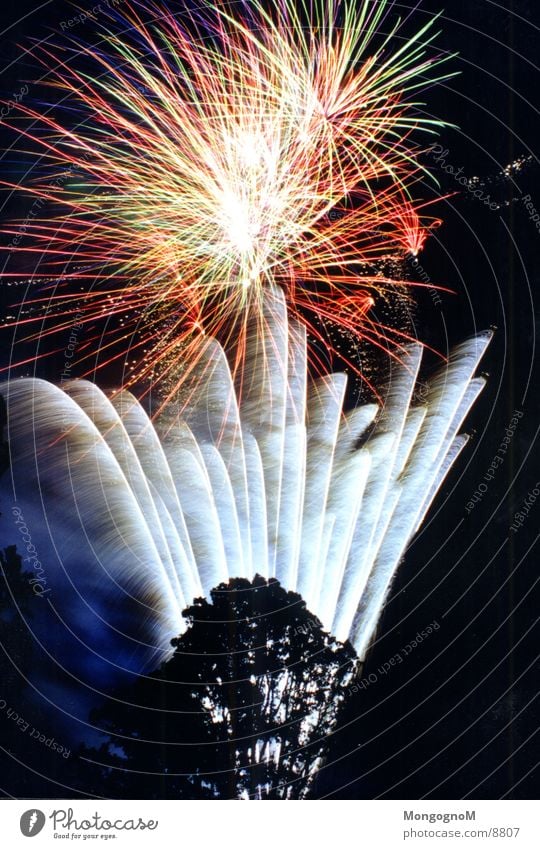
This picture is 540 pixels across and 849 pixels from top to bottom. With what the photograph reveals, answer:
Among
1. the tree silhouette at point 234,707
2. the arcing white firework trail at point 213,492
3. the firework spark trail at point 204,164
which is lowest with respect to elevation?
the tree silhouette at point 234,707

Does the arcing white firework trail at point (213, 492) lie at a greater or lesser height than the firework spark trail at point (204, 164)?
lesser

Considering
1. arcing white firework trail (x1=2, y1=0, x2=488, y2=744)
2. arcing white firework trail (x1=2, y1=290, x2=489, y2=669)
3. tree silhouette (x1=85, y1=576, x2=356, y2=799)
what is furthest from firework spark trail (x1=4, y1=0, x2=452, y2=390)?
tree silhouette (x1=85, y1=576, x2=356, y2=799)

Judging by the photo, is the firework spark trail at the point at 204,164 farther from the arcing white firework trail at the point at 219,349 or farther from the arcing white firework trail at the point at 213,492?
the arcing white firework trail at the point at 213,492

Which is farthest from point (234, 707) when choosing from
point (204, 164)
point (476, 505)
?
point (204, 164)

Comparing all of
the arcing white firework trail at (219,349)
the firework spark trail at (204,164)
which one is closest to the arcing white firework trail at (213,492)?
the arcing white firework trail at (219,349)

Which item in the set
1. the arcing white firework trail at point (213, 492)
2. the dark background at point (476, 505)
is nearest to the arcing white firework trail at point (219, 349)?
the arcing white firework trail at point (213, 492)

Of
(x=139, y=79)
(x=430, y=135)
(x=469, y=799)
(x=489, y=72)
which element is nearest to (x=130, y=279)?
(x=139, y=79)

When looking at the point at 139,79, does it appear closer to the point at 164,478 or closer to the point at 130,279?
the point at 130,279
